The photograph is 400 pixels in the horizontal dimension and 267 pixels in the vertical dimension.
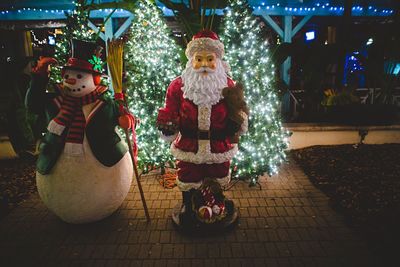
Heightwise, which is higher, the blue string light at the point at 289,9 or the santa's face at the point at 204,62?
the blue string light at the point at 289,9

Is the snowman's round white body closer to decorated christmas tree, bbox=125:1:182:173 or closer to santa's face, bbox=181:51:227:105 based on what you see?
santa's face, bbox=181:51:227:105

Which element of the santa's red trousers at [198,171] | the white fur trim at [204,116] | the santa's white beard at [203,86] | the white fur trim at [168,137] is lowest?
the santa's red trousers at [198,171]

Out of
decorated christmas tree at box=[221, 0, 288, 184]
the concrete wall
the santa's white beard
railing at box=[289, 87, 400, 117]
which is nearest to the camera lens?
the santa's white beard

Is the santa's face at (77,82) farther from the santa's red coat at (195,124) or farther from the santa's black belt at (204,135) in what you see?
the santa's black belt at (204,135)

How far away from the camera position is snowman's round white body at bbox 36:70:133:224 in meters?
3.78

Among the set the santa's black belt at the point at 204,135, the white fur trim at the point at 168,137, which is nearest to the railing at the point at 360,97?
the santa's black belt at the point at 204,135

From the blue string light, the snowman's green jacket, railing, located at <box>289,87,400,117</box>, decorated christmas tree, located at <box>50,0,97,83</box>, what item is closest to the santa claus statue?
the snowman's green jacket

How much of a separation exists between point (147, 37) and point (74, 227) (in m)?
3.22

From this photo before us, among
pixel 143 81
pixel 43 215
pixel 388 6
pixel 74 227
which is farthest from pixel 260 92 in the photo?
pixel 388 6

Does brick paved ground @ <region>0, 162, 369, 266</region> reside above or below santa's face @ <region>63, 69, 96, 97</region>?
below

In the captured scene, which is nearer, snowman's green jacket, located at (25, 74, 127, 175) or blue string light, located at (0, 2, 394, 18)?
snowman's green jacket, located at (25, 74, 127, 175)

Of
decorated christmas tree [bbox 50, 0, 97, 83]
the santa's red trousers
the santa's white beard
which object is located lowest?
the santa's red trousers

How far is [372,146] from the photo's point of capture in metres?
7.21

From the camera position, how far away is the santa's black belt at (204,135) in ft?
12.4
